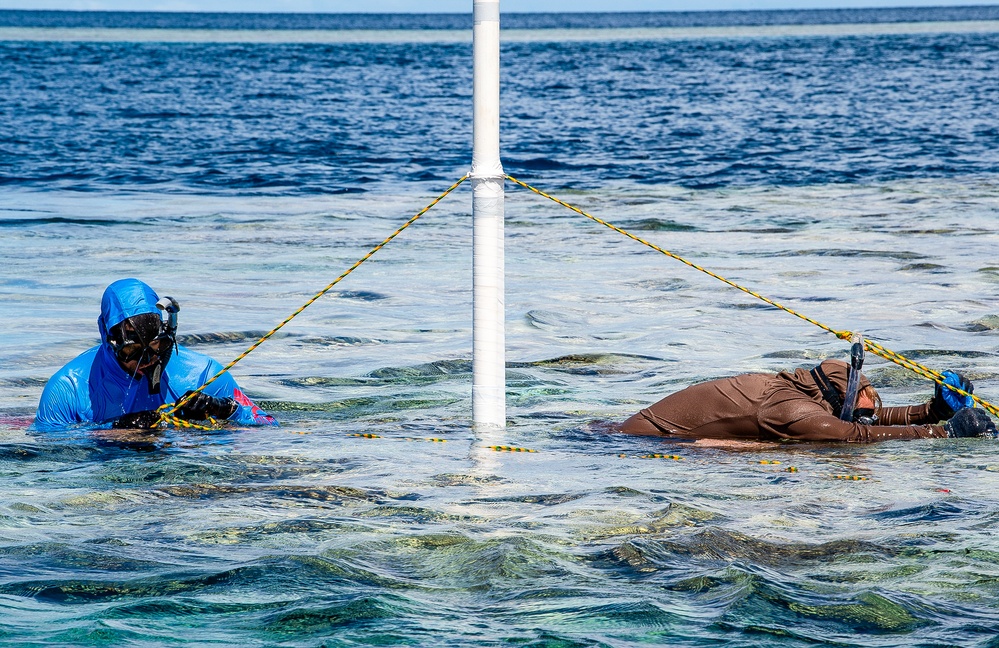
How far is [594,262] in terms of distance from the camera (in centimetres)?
1582

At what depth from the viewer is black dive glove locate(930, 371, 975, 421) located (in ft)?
25.8

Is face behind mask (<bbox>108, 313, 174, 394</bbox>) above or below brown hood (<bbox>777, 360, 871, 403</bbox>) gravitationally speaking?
above

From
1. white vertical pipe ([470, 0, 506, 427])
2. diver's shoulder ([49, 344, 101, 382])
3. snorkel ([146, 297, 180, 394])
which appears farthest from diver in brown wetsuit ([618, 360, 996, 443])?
diver's shoulder ([49, 344, 101, 382])

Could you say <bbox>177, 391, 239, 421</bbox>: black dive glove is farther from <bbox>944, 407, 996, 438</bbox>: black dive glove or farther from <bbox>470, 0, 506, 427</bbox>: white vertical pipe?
<bbox>944, 407, 996, 438</bbox>: black dive glove

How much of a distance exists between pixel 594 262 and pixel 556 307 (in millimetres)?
2898

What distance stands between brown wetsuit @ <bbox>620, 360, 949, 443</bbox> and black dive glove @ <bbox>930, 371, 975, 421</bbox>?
0.03 meters

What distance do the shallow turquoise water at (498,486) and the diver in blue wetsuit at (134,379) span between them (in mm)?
277

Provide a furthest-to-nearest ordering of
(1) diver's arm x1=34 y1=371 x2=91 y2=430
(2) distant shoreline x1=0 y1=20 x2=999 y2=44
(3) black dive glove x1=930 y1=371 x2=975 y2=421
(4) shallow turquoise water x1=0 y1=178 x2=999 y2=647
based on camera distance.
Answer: (2) distant shoreline x1=0 y1=20 x2=999 y2=44 → (1) diver's arm x1=34 y1=371 x2=91 y2=430 → (3) black dive glove x1=930 y1=371 x2=975 y2=421 → (4) shallow turquoise water x1=0 y1=178 x2=999 y2=647

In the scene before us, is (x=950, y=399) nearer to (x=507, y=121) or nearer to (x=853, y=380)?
(x=853, y=380)

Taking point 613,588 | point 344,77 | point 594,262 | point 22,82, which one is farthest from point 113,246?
point 344,77

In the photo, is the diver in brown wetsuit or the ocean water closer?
the ocean water

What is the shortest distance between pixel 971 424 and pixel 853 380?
0.79m

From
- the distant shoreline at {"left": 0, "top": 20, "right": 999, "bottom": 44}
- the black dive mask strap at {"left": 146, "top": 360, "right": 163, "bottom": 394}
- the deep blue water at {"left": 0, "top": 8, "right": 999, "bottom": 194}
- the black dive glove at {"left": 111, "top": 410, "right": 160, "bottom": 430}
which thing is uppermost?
the distant shoreline at {"left": 0, "top": 20, "right": 999, "bottom": 44}

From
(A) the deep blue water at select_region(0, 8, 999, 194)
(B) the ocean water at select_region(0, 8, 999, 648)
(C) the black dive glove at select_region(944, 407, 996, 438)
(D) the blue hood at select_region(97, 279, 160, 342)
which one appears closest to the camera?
(B) the ocean water at select_region(0, 8, 999, 648)
